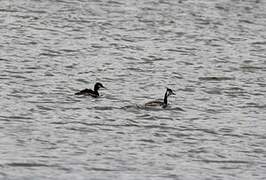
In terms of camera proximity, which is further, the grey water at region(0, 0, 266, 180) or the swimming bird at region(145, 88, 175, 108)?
the swimming bird at region(145, 88, 175, 108)

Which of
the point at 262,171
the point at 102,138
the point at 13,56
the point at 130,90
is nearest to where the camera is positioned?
the point at 262,171

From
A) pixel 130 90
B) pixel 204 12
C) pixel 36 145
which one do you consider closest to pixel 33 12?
pixel 204 12

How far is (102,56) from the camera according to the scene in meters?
34.3

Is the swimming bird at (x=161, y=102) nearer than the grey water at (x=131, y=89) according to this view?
No

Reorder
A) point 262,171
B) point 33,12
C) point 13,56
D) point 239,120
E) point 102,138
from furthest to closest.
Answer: point 33,12
point 13,56
point 239,120
point 102,138
point 262,171

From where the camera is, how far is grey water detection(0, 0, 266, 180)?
20312 millimetres

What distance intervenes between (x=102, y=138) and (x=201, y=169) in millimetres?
3180

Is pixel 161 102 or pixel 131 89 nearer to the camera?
pixel 161 102

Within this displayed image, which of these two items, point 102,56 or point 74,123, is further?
point 102,56

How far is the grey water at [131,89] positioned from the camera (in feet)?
66.6

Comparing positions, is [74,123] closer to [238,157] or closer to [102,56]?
[238,157]

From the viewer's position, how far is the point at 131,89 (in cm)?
2861

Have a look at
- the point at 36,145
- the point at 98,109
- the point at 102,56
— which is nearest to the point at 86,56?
the point at 102,56

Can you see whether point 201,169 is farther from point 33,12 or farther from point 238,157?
point 33,12
